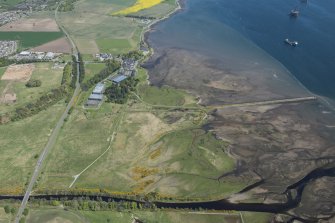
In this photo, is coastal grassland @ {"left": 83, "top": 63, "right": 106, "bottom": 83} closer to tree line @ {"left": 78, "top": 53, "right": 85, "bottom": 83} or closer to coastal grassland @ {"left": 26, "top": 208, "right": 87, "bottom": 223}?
tree line @ {"left": 78, "top": 53, "right": 85, "bottom": 83}

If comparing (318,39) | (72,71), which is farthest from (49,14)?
(318,39)

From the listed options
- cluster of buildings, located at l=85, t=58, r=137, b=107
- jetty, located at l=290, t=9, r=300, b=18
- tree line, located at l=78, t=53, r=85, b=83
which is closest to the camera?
cluster of buildings, located at l=85, t=58, r=137, b=107

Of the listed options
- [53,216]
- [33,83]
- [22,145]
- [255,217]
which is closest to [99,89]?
[33,83]

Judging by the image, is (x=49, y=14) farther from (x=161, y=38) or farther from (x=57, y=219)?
(x=57, y=219)

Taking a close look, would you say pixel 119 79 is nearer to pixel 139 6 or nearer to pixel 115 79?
pixel 115 79

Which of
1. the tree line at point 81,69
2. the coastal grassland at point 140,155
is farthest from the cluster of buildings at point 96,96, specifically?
the tree line at point 81,69

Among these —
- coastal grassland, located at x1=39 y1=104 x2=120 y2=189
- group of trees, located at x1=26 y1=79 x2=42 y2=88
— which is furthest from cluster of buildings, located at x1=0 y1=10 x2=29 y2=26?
coastal grassland, located at x1=39 y1=104 x2=120 y2=189
